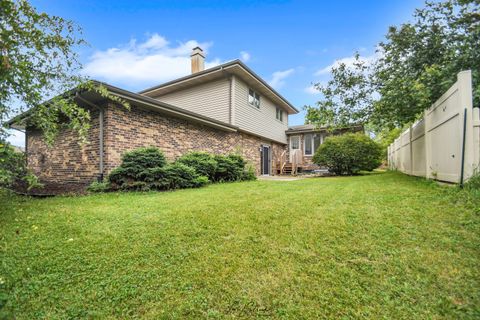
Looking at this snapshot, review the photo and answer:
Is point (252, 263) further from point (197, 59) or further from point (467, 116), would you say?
point (197, 59)

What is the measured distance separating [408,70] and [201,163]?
290 inches

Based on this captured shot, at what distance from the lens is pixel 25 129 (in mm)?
10461

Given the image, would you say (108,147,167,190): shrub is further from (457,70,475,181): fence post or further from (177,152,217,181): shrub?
(457,70,475,181): fence post

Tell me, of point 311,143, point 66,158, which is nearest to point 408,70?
point 311,143

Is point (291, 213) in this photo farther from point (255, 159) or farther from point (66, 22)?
point (255, 159)

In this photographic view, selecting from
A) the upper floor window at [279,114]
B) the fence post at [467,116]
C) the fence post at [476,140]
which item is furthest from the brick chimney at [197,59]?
the fence post at [476,140]

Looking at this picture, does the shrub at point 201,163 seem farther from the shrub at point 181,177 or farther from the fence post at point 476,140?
the fence post at point 476,140

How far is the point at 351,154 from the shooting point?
456 inches

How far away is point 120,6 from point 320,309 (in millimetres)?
10930

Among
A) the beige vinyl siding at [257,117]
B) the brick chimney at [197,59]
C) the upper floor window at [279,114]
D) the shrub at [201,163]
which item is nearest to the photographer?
the shrub at [201,163]

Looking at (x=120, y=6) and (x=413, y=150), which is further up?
(x=120, y=6)

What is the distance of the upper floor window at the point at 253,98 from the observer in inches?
505

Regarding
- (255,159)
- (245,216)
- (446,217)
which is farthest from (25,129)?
(446,217)

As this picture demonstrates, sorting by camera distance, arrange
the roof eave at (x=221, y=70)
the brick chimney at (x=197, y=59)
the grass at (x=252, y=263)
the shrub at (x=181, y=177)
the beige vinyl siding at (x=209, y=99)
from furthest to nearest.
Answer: the brick chimney at (x=197, y=59) < the beige vinyl siding at (x=209, y=99) < the roof eave at (x=221, y=70) < the shrub at (x=181, y=177) < the grass at (x=252, y=263)
